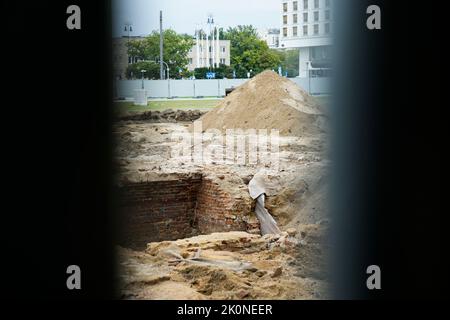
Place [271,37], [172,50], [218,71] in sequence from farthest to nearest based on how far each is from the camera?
[218,71] < [172,50] < [271,37]

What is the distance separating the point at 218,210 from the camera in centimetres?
856

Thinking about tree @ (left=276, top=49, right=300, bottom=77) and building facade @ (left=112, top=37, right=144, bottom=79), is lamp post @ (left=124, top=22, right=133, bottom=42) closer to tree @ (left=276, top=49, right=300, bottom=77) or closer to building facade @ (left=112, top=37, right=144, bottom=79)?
building facade @ (left=112, top=37, right=144, bottom=79)

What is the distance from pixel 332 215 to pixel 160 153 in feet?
18.3

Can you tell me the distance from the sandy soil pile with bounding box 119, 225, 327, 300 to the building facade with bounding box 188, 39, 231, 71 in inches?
69.7

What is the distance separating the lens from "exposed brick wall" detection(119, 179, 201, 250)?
685cm

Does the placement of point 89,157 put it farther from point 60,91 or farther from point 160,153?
point 160,153

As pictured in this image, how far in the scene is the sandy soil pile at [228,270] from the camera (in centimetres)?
395

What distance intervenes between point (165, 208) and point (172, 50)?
8.90 feet

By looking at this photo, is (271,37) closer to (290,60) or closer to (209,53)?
(290,60)

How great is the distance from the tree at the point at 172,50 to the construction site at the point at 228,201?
0.61m

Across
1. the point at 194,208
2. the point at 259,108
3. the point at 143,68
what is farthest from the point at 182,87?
the point at 259,108

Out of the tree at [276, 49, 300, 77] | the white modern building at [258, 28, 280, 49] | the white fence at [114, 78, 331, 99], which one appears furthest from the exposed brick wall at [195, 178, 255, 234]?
the white modern building at [258, 28, 280, 49]

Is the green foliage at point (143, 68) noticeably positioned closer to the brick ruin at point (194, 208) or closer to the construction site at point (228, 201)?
the construction site at point (228, 201)

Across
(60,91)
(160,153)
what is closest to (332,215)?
(60,91)
